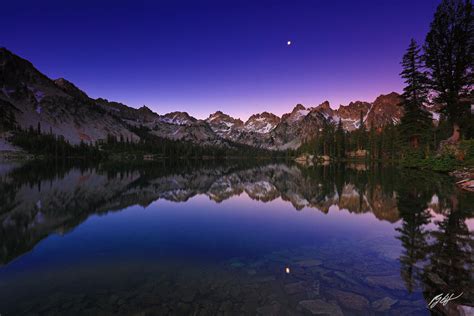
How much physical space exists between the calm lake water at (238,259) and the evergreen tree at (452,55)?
25215 mm

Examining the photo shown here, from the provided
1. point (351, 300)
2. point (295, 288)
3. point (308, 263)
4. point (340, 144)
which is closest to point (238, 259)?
point (308, 263)

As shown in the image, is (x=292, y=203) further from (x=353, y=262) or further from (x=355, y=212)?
(x=353, y=262)

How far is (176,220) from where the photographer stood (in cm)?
2031

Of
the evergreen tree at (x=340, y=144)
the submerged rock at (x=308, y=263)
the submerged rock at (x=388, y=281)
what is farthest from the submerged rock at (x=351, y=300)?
the evergreen tree at (x=340, y=144)

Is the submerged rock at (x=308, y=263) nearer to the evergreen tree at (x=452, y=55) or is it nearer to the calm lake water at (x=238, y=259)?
the calm lake water at (x=238, y=259)

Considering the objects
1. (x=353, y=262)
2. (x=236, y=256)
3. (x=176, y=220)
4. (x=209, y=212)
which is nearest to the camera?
(x=353, y=262)

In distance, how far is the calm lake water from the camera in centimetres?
798

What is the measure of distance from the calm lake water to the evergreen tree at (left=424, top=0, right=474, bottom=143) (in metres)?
25.2

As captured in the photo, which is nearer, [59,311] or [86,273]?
[59,311]

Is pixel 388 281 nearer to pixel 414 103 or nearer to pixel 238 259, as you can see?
pixel 238 259

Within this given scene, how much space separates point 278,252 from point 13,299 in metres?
9.75

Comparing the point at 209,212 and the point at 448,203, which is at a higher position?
the point at 448,203

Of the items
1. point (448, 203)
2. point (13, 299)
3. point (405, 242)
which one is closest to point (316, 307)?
point (405, 242)

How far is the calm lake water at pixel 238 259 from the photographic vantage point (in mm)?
7984
